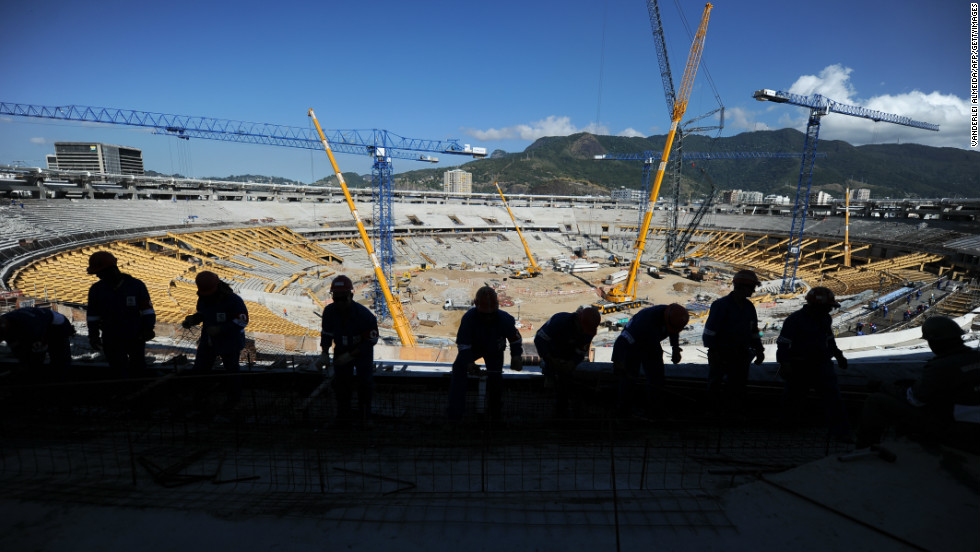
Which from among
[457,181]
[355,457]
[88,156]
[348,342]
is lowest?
[355,457]

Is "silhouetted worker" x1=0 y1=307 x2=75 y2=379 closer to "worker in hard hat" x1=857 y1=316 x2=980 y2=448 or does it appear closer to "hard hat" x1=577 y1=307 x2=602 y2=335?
"hard hat" x1=577 y1=307 x2=602 y2=335

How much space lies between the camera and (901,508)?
174cm

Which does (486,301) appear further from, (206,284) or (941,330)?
(941,330)

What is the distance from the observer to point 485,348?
12.3ft

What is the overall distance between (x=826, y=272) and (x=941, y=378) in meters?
37.6

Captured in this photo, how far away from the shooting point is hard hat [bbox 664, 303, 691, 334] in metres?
3.68

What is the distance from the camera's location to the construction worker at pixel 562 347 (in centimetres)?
373

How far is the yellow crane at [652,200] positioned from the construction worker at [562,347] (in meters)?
18.8

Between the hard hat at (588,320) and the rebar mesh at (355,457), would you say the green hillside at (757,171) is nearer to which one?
the hard hat at (588,320)

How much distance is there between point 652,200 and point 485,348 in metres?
22.1

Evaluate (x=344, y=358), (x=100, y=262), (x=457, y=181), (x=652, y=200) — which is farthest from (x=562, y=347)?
(x=457, y=181)

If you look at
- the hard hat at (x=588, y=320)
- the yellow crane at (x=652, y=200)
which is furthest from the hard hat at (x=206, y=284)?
the yellow crane at (x=652, y=200)

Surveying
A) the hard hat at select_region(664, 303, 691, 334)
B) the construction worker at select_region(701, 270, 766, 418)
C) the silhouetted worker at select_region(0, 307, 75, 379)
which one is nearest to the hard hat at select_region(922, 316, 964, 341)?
the hard hat at select_region(664, 303, 691, 334)

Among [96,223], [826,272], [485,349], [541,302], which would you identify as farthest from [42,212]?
[826,272]
